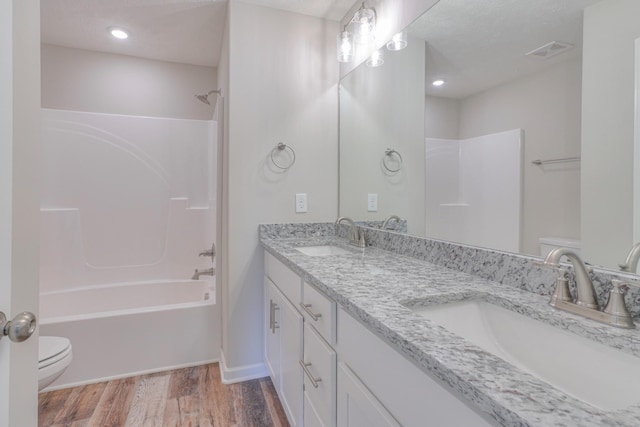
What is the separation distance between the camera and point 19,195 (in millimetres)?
700

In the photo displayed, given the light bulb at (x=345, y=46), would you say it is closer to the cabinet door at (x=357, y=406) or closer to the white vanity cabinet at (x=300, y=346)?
the white vanity cabinet at (x=300, y=346)

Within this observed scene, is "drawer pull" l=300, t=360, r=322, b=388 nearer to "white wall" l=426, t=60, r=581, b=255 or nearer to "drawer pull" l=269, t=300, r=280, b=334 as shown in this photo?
"drawer pull" l=269, t=300, r=280, b=334

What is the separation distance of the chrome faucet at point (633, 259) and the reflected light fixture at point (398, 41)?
1.29 meters

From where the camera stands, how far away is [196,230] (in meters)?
3.00

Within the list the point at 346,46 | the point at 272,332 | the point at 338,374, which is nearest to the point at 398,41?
the point at 346,46

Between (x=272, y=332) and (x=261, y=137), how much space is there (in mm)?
1170

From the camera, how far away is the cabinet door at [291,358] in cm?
134

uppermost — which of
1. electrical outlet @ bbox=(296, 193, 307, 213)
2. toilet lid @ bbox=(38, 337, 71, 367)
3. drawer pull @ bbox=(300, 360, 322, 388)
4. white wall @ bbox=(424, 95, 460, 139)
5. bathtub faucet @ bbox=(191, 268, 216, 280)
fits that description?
white wall @ bbox=(424, 95, 460, 139)

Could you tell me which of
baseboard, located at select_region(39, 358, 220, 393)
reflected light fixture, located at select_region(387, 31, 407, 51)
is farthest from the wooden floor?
reflected light fixture, located at select_region(387, 31, 407, 51)

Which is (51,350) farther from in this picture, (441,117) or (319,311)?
(441,117)

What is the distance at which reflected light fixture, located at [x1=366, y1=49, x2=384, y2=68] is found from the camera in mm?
1798

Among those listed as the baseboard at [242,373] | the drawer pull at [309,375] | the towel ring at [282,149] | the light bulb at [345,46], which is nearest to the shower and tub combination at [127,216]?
the baseboard at [242,373]

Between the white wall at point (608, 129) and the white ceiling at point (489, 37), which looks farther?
the white ceiling at point (489, 37)

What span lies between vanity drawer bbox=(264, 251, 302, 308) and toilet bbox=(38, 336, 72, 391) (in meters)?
1.05
